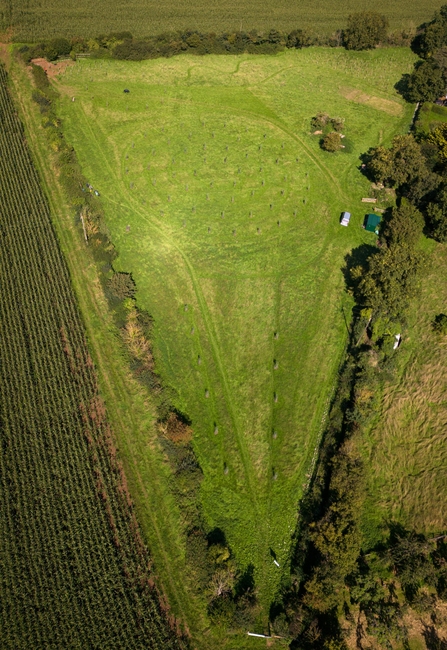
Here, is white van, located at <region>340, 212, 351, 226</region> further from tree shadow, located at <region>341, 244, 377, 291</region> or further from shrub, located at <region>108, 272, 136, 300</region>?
shrub, located at <region>108, 272, 136, 300</region>

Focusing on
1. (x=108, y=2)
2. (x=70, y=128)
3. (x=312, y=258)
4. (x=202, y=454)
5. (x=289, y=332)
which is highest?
(x=108, y=2)

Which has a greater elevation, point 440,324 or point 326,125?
point 326,125

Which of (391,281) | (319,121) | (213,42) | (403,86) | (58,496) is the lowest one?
(58,496)

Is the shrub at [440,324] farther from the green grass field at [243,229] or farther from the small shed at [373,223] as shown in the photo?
the small shed at [373,223]

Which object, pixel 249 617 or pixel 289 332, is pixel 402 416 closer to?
pixel 289 332

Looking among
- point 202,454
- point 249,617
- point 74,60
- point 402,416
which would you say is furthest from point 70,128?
point 249,617

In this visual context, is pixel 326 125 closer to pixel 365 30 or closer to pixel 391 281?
pixel 365 30

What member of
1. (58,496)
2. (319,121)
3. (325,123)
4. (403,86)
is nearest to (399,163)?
(319,121)

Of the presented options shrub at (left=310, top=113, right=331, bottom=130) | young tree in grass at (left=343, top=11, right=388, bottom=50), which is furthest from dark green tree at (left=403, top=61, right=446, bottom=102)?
young tree in grass at (left=343, top=11, right=388, bottom=50)

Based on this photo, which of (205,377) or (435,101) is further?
(435,101)
